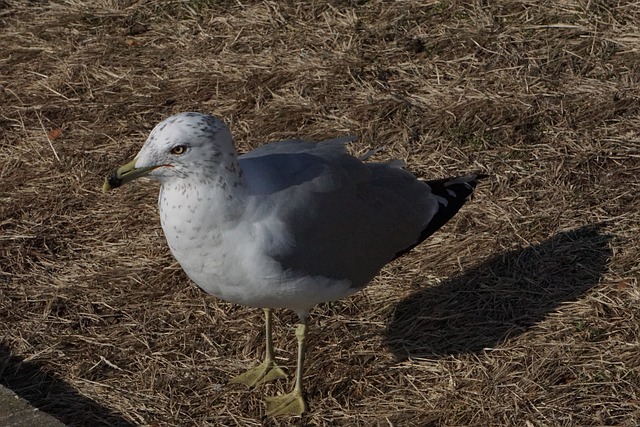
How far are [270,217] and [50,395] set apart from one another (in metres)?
1.39

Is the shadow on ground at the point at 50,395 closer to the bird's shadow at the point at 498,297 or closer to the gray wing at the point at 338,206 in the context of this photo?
the gray wing at the point at 338,206

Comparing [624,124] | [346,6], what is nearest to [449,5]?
[346,6]

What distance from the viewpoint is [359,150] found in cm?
620

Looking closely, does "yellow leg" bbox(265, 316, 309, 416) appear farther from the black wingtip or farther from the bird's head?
the bird's head

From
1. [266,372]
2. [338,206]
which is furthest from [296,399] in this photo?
[338,206]

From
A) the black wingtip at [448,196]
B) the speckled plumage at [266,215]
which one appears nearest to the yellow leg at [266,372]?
the speckled plumage at [266,215]

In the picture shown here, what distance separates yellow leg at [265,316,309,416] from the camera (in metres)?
4.57

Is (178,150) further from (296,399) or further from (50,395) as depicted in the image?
(50,395)

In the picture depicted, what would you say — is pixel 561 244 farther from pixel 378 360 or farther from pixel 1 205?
pixel 1 205

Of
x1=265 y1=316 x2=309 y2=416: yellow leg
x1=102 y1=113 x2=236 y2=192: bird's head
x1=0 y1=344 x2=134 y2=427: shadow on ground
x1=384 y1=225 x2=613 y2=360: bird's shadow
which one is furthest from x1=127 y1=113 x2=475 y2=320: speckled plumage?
x1=0 y1=344 x2=134 y2=427: shadow on ground

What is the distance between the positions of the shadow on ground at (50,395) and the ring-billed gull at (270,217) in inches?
24.7

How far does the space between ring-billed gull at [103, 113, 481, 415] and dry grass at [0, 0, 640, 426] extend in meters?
0.41

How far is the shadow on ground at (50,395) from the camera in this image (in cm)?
457

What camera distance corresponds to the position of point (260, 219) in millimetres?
4078
